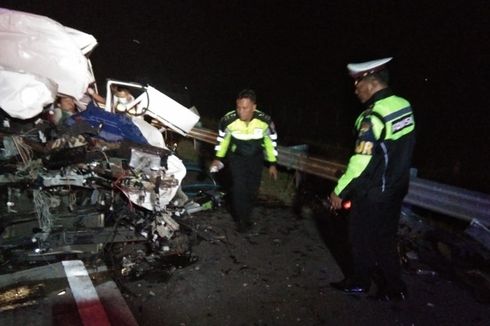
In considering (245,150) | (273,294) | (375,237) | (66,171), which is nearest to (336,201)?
(375,237)

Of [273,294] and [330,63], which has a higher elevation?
[330,63]

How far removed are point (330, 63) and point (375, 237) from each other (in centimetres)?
1364

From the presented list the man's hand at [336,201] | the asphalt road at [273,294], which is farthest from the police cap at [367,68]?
the asphalt road at [273,294]

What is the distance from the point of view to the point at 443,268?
180 inches

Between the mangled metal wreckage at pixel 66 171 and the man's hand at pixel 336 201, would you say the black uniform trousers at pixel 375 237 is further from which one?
the mangled metal wreckage at pixel 66 171

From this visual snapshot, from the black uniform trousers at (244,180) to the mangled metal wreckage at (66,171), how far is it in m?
0.75

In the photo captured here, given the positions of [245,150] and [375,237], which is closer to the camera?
[375,237]

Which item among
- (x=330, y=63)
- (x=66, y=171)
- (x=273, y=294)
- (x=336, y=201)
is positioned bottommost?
(x=273, y=294)

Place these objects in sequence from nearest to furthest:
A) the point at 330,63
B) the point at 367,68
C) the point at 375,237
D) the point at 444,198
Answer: the point at 367,68 → the point at 375,237 → the point at 444,198 → the point at 330,63

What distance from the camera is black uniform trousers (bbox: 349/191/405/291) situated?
3.83 m

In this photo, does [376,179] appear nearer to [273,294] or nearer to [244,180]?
[273,294]

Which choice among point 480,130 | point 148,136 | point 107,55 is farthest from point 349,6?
point 107,55

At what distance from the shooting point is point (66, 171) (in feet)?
15.0

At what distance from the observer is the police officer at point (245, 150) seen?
5410mm
